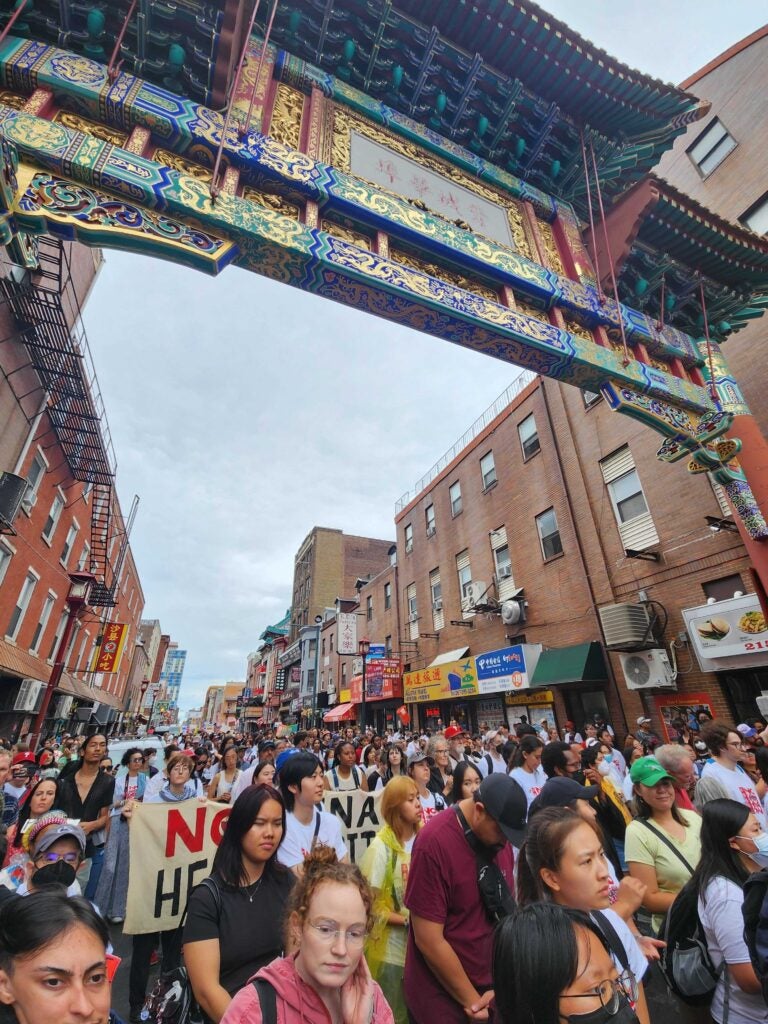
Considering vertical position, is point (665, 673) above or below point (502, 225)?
below

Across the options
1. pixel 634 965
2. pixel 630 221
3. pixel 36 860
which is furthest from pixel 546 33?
pixel 36 860

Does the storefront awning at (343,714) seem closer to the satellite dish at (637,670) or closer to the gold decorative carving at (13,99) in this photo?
the satellite dish at (637,670)

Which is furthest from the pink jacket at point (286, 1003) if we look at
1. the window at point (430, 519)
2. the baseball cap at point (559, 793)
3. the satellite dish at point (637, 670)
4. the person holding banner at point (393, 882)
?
the window at point (430, 519)

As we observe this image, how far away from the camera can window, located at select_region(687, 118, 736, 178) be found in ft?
52.3

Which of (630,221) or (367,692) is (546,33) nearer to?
(630,221)

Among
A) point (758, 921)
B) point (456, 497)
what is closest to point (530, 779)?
point (758, 921)

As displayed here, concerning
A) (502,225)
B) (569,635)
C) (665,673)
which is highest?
(502,225)

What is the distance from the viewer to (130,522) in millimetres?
29484

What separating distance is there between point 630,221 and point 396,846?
941cm

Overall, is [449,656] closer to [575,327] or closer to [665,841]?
[575,327]

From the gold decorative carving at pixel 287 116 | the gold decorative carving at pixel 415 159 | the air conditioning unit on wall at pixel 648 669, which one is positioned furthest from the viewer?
the air conditioning unit on wall at pixel 648 669

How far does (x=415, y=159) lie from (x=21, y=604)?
16122 millimetres

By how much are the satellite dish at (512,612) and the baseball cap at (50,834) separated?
45.9 feet

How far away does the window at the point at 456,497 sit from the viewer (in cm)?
2115
